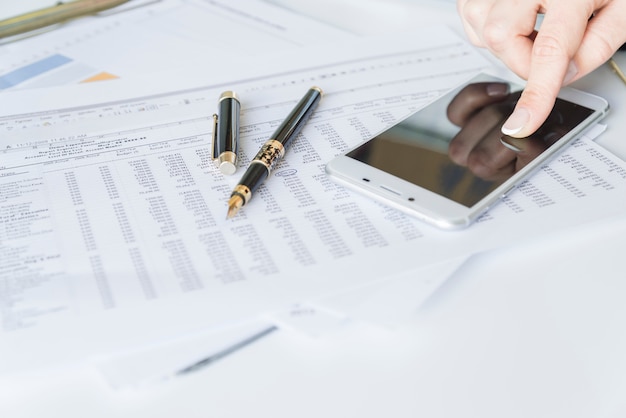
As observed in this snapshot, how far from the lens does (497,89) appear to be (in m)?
0.65

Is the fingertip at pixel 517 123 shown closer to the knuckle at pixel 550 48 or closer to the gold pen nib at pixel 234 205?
the knuckle at pixel 550 48

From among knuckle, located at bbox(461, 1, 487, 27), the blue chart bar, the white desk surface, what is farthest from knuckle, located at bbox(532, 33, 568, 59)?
the blue chart bar

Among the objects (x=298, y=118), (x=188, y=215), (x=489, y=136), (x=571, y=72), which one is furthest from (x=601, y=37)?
(x=188, y=215)

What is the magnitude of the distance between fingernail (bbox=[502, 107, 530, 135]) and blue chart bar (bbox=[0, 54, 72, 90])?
48 cm

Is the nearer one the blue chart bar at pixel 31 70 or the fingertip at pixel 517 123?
the fingertip at pixel 517 123

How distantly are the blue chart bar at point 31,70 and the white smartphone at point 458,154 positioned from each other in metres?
0.38

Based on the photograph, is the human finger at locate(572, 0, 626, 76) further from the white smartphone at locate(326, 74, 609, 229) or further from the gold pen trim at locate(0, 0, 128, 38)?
the gold pen trim at locate(0, 0, 128, 38)

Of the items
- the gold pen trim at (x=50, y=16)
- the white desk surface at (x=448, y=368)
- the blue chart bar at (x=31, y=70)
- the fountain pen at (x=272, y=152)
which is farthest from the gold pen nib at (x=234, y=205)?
the gold pen trim at (x=50, y=16)

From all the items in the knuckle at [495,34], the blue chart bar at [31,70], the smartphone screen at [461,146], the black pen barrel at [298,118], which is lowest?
the blue chart bar at [31,70]

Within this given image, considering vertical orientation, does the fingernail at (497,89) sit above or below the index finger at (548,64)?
below

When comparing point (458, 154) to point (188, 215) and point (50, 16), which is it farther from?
point (50, 16)

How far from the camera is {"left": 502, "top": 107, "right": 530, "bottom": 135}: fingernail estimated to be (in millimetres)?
572

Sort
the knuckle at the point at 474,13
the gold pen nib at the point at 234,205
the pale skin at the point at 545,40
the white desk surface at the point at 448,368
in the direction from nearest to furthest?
the white desk surface at the point at 448,368 → the gold pen nib at the point at 234,205 → the pale skin at the point at 545,40 → the knuckle at the point at 474,13

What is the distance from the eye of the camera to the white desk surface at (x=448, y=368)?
0.37 meters
